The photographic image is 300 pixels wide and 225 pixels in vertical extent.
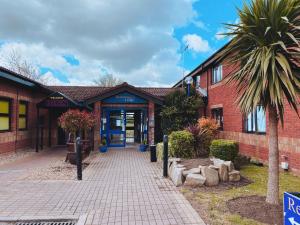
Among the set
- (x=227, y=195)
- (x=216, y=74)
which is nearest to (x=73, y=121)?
(x=227, y=195)

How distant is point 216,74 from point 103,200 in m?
11.6

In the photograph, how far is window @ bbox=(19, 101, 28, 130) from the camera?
1516 centimetres

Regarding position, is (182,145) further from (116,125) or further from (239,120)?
(116,125)

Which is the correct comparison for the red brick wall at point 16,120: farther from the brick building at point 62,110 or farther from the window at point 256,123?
the window at point 256,123

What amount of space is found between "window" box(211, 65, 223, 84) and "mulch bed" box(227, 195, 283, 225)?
32.3 feet

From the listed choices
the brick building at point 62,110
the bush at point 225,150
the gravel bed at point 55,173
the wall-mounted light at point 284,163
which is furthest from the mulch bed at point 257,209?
the brick building at point 62,110

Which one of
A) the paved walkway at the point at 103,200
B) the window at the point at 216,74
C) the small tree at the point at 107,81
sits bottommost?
the paved walkway at the point at 103,200

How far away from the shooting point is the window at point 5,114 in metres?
13.0

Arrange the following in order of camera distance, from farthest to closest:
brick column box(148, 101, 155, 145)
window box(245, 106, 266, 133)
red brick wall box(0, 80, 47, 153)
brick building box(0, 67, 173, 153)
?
1. brick column box(148, 101, 155, 145)
2. brick building box(0, 67, 173, 153)
3. red brick wall box(0, 80, 47, 153)
4. window box(245, 106, 266, 133)

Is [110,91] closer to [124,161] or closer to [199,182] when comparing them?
[124,161]

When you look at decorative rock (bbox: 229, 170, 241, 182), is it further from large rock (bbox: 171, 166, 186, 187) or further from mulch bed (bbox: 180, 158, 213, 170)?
large rock (bbox: 171, 166, 186, 187)

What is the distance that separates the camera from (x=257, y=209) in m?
5.18

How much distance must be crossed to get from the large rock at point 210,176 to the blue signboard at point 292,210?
3.52m

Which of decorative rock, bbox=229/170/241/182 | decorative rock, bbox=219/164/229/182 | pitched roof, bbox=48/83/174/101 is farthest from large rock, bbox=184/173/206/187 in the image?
pitched roof, bbox=48/83/174/101
